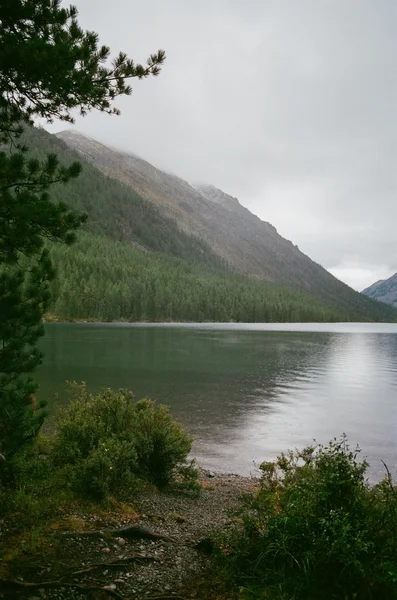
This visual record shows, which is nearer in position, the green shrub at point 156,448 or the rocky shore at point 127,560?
the rocky shore at point 127,560

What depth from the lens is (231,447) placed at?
26.2 metres

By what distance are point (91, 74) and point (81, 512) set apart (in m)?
9.87

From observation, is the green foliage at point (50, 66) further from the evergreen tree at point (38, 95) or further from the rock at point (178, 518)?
the rock at point (178, 518)

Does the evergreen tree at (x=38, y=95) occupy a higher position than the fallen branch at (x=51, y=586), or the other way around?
the evergreen tree at (x=38, y=95)

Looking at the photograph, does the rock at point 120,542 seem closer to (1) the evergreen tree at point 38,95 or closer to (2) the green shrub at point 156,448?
(2) the green shrub at point 156,448

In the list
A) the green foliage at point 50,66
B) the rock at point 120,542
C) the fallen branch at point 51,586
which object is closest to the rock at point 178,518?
the rock at point 120,542

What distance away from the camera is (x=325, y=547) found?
6.85 m

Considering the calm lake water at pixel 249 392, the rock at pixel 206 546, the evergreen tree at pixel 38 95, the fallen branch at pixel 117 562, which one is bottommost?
the calm lake water at pixel 249 392

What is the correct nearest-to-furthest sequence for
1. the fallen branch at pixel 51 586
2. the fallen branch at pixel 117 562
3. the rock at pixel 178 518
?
1. the fallen branch at pixel 51 586
2. the fallen branch at pixel 117 562
3. the rock at pixel 178 518

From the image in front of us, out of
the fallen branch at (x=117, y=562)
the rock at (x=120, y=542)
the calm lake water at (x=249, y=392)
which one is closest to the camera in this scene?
the fallen branch at (x=117, y=562)

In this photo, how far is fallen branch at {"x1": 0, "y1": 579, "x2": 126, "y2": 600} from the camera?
22.8 ft

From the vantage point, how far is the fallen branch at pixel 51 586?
22.8ft

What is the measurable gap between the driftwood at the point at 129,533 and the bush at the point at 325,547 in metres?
1.72

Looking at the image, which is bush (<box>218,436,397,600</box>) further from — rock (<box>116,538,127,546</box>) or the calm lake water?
the calm lake water
